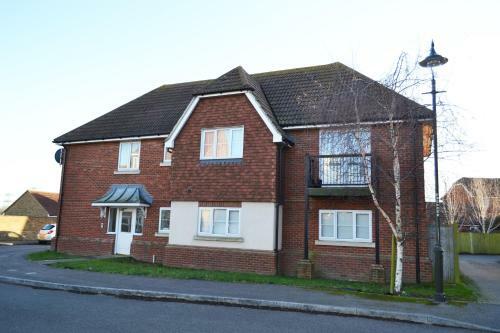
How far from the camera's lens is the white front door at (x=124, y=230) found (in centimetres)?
1753

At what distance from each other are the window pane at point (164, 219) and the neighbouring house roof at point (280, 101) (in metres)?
3.44

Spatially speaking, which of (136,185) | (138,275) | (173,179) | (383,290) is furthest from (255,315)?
(136,185)

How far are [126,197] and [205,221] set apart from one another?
14.3ft

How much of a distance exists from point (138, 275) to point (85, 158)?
350 inches

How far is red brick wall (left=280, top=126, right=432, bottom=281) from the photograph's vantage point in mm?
12875

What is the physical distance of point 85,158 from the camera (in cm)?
1923

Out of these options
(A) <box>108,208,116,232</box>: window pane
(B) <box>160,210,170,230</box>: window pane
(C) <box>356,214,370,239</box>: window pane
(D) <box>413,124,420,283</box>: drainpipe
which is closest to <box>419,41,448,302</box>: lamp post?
(D) <box>413,124,420,283</box>: drainpipe

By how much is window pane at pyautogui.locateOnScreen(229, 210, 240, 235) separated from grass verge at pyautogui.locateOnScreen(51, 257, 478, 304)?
159cm

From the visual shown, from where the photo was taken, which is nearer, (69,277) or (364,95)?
(364,95)

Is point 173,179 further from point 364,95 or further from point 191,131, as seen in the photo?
point 364,95

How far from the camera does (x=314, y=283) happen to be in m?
12.0

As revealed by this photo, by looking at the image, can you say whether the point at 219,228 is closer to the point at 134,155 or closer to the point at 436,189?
the point at 134,155

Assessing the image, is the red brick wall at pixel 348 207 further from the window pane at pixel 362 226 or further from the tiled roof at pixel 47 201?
the tiled roof at pixel 47 201

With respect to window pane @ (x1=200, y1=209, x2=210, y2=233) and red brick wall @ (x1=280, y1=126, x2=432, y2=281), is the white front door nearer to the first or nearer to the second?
window pane @ (x1=200, y1=209, x2=210, y2=233)
